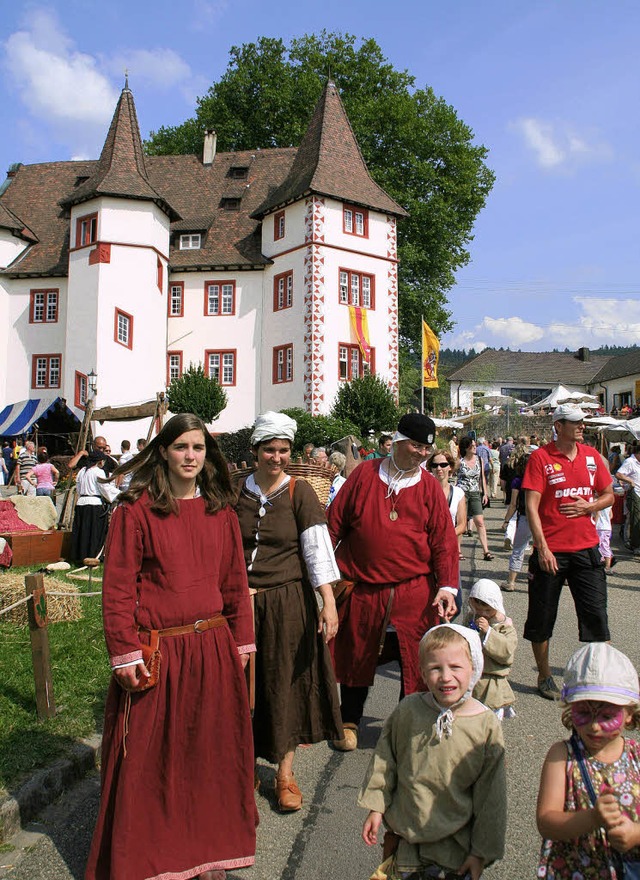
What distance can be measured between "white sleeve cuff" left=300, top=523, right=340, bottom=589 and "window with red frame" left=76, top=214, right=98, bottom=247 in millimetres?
32849

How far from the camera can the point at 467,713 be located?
9.42 ft

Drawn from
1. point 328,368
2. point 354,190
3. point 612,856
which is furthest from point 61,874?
point 354,190

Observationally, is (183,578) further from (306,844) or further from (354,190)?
(354,190)

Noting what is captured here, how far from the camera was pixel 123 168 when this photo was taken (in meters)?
35.3

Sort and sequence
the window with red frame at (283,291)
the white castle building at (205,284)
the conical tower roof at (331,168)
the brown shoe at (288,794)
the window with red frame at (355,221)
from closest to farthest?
1. the brown shoe at (288,794)
2. the white castle building at (205,284)
3. the conical tower roof at (331,168)
4. the window with red frame at (355,221)
5. the window with red frame at (283,291)

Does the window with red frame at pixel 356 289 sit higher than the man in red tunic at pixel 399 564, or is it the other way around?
the window with red frame at pixel 356 289

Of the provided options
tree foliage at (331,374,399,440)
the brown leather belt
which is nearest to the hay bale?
the brown leather belt

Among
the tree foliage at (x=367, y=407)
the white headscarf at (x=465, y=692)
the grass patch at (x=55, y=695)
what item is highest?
the tree foliage at (x=367, y=407)

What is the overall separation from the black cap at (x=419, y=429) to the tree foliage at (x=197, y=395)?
29263 millimetres

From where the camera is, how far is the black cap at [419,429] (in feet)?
15.1

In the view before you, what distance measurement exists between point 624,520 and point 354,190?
24084 millimetres

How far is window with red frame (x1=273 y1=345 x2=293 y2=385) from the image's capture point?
3594cm

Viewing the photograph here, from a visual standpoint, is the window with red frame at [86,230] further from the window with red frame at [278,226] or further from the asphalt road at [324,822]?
the asphalt road at [324,822]

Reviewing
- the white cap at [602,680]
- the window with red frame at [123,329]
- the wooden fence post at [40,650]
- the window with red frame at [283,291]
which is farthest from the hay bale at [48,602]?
the window with red frame at [283,291]
